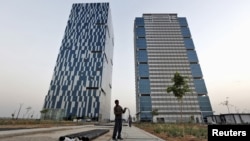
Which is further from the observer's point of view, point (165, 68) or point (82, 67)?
point (165, 68)

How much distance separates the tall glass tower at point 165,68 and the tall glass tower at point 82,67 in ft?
82.7

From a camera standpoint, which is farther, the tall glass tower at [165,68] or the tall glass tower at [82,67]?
the tall glass tower at [165,68]

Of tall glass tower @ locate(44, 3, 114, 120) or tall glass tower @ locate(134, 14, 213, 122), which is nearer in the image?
tall glass tower @ locate(44, 3, 114, 120)

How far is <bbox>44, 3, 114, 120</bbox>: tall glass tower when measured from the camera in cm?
7719

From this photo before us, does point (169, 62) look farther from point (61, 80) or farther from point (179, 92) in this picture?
point (179, 92)

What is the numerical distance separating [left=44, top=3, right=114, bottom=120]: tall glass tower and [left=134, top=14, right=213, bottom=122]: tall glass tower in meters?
25.2

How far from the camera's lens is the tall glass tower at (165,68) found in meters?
88.8

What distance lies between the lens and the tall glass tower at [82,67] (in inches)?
3039

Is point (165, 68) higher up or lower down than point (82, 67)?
higher up

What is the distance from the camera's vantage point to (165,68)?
3974 inches

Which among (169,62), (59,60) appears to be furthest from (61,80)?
(169,62)

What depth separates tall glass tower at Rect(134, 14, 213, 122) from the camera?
88.8 m

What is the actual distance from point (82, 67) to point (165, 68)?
51964 millimetres

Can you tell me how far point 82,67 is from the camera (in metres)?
85.8
